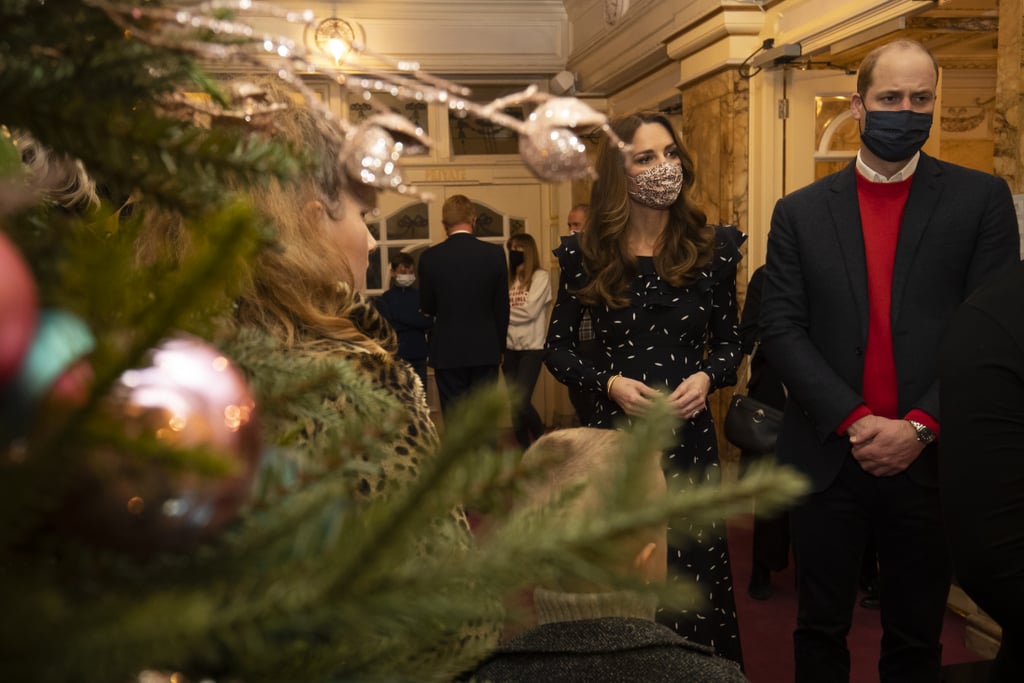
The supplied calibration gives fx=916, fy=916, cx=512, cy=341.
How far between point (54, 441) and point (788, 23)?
214 inches

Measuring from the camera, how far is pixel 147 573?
0.28m

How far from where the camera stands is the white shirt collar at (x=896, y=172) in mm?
2383

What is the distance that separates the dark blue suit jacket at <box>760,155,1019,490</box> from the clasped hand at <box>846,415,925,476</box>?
51mm

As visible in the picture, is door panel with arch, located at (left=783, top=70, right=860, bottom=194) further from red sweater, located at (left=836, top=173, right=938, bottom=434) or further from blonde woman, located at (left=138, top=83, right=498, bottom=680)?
Result: blonde woman, located at (left=138, top=83, right=498, bottom=680)

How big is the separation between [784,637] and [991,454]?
2.42 meters

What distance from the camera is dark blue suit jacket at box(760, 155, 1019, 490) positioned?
2.29 meters

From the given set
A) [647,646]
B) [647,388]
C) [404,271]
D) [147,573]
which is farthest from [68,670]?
[404,271]

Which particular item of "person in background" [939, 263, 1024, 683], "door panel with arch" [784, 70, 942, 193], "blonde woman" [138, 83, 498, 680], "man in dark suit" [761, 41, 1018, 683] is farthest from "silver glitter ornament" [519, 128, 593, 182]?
"door panel with arch" [784, 70, 942, 193]

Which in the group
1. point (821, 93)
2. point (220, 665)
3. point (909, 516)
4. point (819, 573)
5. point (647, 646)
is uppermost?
point (821, 93)

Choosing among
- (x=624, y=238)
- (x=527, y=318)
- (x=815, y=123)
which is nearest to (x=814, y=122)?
(x=815, y=123)

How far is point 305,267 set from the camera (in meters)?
1.12

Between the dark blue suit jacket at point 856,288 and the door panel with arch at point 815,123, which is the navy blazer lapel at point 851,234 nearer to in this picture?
the dark blue suit jacket at point 856,288

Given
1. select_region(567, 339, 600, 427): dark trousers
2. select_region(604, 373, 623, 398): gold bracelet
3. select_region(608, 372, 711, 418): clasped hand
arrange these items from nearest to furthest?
select_region(608, 372, 711, 418): clasped hand
select_region(604, 373, 623, 398): gold bracelet
select_region(567, 339, 600, 427): dark trousers

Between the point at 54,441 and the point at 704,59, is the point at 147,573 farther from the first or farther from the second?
the point at 704,59
